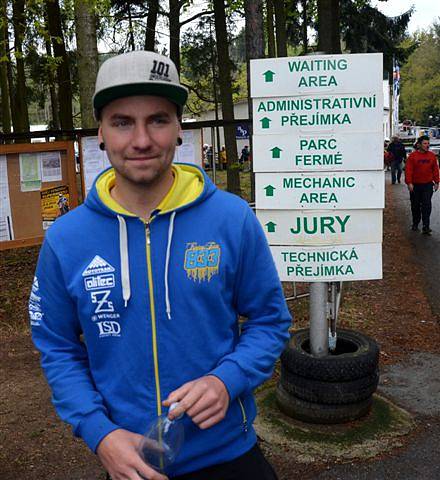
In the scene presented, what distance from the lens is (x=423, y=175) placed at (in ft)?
43.2

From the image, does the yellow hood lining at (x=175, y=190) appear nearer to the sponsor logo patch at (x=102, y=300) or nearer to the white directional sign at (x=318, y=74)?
the sponsor logo patch at (x=102, y=300)

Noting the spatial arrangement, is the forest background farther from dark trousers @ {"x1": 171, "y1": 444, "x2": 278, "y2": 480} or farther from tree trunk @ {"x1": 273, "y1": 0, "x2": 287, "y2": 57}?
dark trousers @ {"x1": 171, "y1": 444, "x2": 278, "y2": 480}

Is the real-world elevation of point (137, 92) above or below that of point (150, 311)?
above

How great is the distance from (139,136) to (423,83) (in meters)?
96.7

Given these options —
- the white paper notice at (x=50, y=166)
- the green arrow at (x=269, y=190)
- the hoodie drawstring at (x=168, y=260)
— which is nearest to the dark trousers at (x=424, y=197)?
the white paper notice at (x=50, y=166)

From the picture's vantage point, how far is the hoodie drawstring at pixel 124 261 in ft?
6.28

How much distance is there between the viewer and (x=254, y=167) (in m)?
4.63

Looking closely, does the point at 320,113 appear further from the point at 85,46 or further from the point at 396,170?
the point at 396,170

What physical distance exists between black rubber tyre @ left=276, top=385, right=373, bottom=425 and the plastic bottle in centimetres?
282

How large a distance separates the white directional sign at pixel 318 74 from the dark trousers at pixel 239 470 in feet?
9.82

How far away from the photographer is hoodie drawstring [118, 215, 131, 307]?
1.92 m

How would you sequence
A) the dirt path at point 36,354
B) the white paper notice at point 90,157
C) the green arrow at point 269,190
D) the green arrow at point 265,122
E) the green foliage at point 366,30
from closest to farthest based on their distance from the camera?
the dirt path at point 36,354 → the green arrow at point 265,122 → the green arrow at point 269,190 → the white paper notice at point 90,157 → the green foliage at point 366,30

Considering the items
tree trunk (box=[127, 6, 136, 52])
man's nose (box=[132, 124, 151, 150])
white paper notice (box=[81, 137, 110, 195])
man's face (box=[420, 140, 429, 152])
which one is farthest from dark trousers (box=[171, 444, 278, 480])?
tree trunk (box=[127, 6, 136, 52])

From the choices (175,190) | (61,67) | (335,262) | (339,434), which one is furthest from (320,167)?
(61,67)
